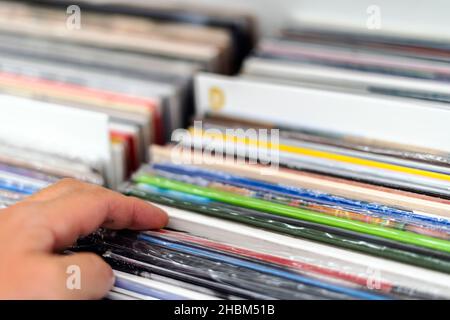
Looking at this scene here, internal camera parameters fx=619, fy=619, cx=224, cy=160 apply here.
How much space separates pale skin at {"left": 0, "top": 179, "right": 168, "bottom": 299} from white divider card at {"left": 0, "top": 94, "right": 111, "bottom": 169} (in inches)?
6.5

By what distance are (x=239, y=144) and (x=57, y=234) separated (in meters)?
0.34

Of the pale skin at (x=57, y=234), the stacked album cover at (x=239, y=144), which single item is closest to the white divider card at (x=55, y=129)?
the stacked album cover at (x=239, y=144)

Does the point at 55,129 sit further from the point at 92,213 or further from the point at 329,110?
Answer: the point at 329,110

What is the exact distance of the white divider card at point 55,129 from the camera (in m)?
0.98

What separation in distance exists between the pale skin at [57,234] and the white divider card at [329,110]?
30 cm

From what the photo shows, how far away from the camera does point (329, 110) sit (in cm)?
98

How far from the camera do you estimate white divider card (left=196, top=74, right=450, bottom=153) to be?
917 millimetres

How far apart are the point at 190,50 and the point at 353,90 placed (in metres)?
0.33

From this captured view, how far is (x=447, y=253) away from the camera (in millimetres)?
773

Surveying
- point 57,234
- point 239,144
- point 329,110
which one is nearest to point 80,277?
point 57,234

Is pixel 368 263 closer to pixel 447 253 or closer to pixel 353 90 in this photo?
pixel 447 253

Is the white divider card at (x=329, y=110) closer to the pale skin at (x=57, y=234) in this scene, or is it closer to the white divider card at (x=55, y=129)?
the white divider card at (x=55, y=129)

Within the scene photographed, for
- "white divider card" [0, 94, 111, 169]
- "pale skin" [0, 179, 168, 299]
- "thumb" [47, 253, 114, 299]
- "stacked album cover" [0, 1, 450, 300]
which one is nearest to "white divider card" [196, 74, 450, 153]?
"stacked album cover" [0, 1, 450, 300]
